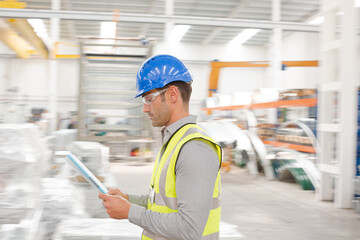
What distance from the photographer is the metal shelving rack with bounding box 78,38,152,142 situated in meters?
8.14

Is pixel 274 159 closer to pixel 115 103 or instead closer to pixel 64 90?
pixel 115 103

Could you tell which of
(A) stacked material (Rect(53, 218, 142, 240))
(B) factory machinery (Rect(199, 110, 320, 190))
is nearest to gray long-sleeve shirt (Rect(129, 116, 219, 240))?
(A) stacked material (Rect(53, 218, 142, 240))

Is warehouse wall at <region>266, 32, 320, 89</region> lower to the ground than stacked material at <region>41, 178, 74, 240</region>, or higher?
higher

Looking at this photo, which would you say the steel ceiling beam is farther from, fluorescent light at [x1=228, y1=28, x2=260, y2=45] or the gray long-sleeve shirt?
fluorescent light at [x1=228, y1=28, x2=260, y2=45]

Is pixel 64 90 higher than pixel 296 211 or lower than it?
higher

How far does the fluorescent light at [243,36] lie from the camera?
21359mm

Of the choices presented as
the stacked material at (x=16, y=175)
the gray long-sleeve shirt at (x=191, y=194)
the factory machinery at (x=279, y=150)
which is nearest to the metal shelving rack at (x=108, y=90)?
the factory machinery at (x=279, y=150)

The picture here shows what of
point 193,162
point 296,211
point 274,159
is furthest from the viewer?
point 274,159

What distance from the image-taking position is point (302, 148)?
8.35 metres

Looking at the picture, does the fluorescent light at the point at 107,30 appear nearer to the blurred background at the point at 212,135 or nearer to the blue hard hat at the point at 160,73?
the blurred background at the point at 212,135

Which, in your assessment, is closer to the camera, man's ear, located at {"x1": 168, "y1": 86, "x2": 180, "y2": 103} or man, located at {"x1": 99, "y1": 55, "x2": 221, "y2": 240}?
man, located at {"x1": 99, "y1": 55, "x2": 221, "y2": 240}

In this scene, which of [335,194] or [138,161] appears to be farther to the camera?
[138,161]

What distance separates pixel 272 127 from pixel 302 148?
7.72 ft

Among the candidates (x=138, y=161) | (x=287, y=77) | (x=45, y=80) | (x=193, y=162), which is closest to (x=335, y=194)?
(x=193, y=162)
